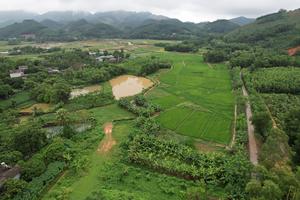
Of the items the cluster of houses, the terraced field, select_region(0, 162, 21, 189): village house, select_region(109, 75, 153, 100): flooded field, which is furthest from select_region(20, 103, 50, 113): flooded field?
select_region(0, 162, 21, 189): village house

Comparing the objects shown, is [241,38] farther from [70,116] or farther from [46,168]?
[46,168]

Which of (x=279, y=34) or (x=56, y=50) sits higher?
(x=279, y=34)

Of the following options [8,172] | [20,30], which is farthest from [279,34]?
[20,30]

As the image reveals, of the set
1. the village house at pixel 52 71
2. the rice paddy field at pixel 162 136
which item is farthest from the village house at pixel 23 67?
the rice paddy field at pixel 162 136

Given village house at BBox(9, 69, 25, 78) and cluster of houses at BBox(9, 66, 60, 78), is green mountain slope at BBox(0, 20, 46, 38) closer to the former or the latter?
cluster of houses at BBox(9, 66, 60, 78)

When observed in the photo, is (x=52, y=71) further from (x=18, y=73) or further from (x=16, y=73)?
(x=16, y=73)
